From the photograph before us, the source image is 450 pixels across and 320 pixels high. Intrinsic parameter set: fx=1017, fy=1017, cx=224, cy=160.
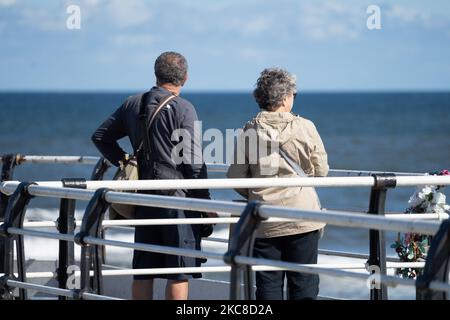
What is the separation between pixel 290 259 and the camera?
488cm

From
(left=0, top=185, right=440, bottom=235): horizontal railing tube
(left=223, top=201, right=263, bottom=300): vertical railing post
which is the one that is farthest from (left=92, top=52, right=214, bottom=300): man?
(left=223, top=201, right=263, bottom=300): vertical railing post

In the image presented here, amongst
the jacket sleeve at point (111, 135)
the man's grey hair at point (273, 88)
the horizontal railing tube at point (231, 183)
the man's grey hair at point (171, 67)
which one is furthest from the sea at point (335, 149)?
the horizontal railing tube at point (231, 183)

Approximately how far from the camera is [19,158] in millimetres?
6934

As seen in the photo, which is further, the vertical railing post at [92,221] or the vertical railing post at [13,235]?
the vertical railing post at [13,235]

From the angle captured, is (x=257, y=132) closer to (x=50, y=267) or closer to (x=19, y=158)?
(x=19, y=158)

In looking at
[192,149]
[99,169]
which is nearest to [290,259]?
[192,149]

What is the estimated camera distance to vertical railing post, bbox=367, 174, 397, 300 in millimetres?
4637

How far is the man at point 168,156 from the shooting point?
504 centimetres

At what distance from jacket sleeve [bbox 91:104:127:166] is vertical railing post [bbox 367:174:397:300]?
1401mm

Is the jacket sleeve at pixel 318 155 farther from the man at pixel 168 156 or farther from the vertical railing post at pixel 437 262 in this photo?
the vertical railing post at pixel 437 262

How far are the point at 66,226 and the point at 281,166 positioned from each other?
1052 mm

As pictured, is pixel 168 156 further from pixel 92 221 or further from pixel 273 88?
pixel 92 221

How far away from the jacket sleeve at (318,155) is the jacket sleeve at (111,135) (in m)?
1.05
